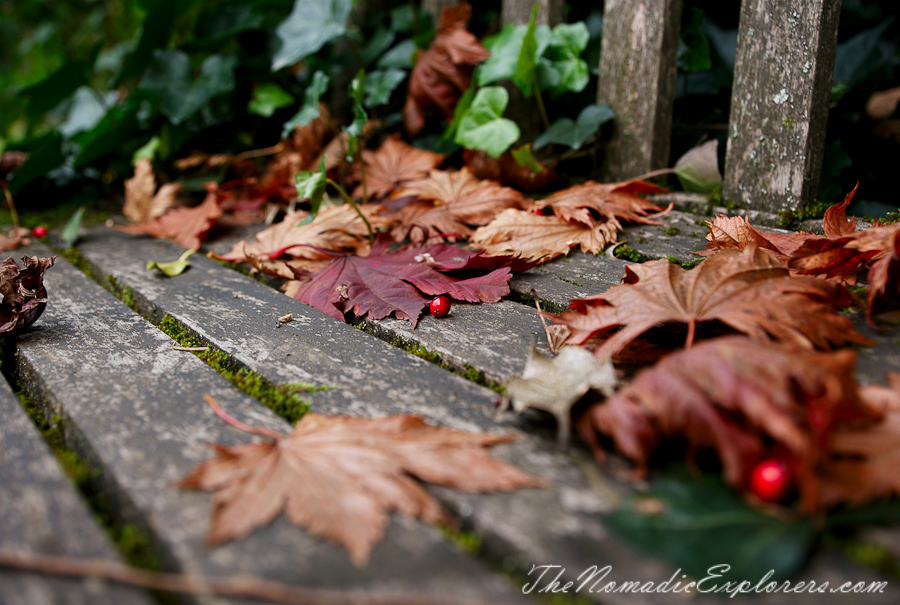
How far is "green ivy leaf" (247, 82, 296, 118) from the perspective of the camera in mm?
2811

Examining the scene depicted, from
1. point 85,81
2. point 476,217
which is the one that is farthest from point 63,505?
point 85,81

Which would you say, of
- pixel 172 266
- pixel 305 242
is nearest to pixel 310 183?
pixel 305 242

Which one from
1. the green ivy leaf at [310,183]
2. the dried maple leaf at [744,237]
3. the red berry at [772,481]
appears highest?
the green ivy leaf at [310,183]

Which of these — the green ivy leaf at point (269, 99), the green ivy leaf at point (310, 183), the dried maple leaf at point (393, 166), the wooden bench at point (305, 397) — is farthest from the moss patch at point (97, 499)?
the green ivy leaf at point (269, 99)

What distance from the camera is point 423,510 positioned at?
29.0 inches

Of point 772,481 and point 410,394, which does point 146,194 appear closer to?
point 410,394

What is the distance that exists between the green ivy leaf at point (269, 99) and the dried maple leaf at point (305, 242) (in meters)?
1.13

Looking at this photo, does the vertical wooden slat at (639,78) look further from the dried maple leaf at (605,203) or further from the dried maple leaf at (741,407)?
the dried maple leaf at (741,407)

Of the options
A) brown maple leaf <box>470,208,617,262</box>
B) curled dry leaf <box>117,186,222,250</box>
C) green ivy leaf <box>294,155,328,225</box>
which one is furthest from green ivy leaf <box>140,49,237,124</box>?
brown maple leaf <box>470,208,617,262</box>

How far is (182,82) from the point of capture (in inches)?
109

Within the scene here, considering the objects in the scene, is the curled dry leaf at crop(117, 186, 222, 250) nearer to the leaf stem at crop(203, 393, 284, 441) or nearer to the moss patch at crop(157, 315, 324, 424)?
the moss patch at crop(157, 315, 324, 424)

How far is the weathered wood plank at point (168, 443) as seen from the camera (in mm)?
657

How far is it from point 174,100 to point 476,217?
1.78 m

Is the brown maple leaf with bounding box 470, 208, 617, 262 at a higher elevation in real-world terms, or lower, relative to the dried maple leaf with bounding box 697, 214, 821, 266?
lower
